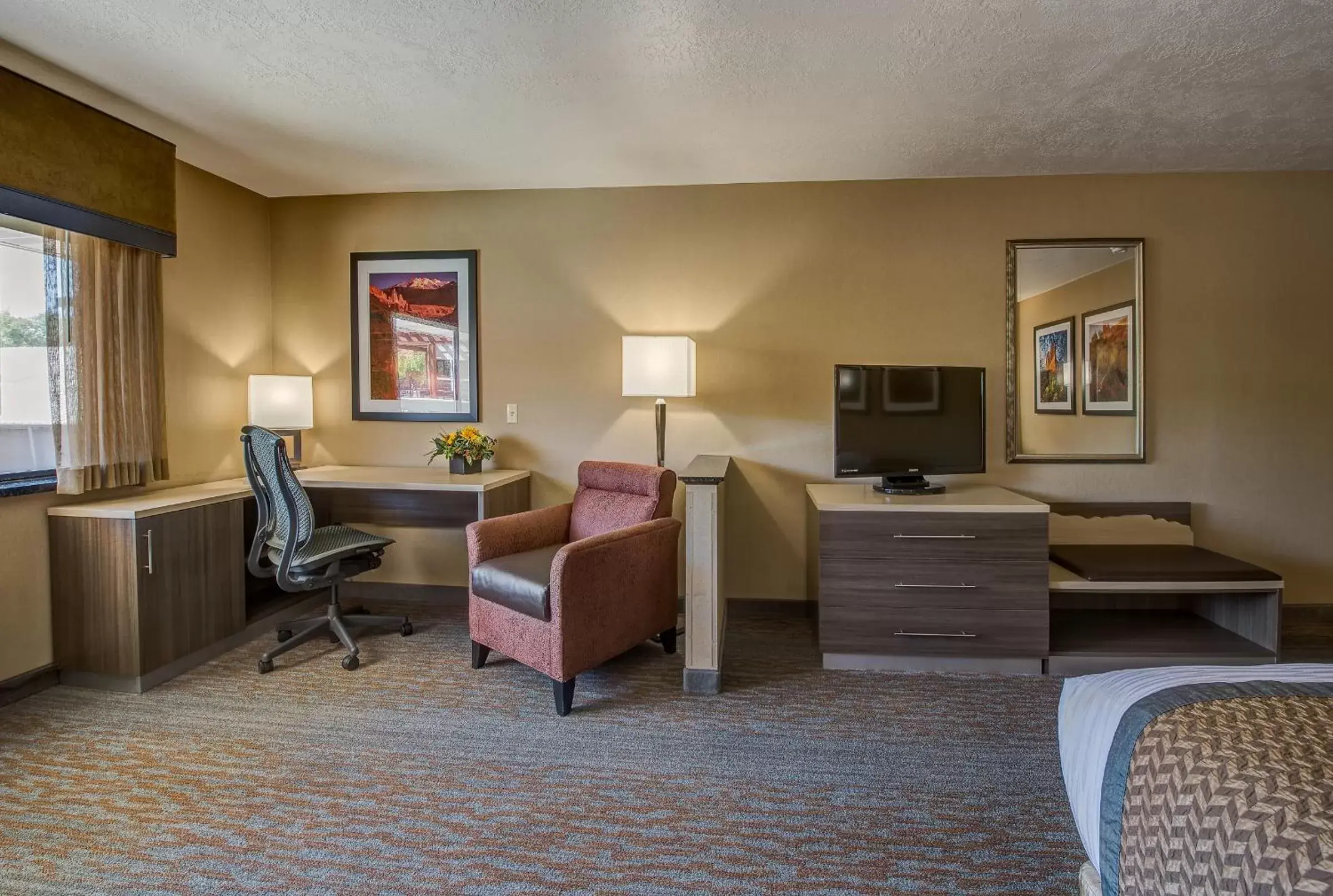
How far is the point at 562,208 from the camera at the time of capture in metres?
3.79

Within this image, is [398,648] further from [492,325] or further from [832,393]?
[832,393]

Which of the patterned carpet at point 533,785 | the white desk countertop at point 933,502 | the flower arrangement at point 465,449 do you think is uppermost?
the flower arrangement at point 465,449

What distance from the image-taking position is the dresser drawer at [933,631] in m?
2.87

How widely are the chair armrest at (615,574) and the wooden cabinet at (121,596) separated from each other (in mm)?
1650

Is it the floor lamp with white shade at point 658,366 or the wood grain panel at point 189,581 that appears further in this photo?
the floor lamp with white shade at point 658,366

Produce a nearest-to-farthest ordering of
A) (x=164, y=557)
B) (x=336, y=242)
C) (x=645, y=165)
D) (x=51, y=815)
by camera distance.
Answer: (x=51, y=815), (x=164, y=557), (x=645, y=165), (x=336, y=242)

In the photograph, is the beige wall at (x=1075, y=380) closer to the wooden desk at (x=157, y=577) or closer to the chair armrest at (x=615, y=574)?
the chair armrest at (x=615, y=574)

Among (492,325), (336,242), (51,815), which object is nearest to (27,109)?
(336,242)

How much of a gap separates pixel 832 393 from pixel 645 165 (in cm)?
154

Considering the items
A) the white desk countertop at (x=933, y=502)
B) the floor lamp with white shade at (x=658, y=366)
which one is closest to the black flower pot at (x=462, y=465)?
the floor lamp with white shade at (x=658, y=366)

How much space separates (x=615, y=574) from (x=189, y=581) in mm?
1883

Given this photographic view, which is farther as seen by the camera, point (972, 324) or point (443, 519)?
point (443, 519)

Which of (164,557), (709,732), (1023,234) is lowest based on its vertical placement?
(709,732)

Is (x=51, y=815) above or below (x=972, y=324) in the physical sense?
below
